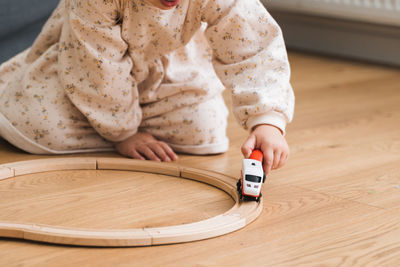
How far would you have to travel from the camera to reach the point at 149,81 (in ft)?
3.71

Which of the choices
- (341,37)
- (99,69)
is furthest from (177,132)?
(341,37)

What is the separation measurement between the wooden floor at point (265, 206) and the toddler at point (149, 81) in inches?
2.0

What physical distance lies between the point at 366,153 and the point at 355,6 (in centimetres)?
111

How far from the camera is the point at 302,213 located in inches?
32.3

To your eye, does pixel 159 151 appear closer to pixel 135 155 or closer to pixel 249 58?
pixel 135 155

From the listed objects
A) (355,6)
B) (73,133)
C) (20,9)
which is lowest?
(355,6)

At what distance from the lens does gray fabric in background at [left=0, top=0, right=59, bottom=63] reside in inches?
54.4

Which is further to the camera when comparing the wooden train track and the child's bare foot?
the child's bare foot

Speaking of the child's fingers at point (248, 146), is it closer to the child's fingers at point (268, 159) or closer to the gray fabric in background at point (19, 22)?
the child's fingers at point (268, 159)

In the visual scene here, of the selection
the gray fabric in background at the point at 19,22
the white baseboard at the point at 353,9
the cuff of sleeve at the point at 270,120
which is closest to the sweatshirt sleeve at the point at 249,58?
the cuff of sleeve at the point at 270,120

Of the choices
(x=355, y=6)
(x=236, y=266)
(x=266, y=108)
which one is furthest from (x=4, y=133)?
(x=355, y=6)

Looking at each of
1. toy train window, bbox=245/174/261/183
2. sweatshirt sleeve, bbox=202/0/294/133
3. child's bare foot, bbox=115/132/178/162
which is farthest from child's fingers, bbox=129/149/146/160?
toy train window, bbox=245/174/261/183

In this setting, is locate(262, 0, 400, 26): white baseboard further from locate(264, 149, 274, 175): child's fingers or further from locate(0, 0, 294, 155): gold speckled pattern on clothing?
locate(264, 149, 274, 175): child's fingers

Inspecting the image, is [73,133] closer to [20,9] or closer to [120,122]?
[120,122]
